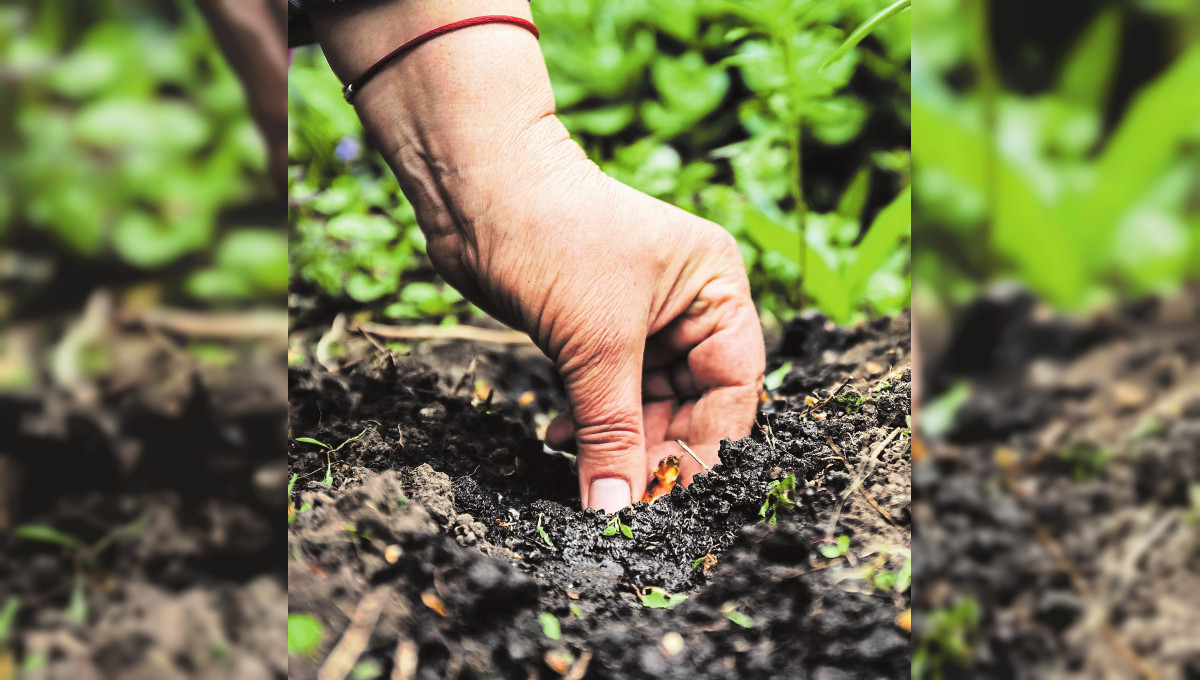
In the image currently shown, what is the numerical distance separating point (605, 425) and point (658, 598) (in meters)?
0.37

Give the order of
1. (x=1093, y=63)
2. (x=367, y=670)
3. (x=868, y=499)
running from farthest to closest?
(x=868, y=499) < (x=367, y=670) < (x=1093, y=63)

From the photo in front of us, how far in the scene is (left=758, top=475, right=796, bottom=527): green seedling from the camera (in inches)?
40.5

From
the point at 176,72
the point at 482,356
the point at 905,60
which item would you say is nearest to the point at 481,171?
the point at 176,72

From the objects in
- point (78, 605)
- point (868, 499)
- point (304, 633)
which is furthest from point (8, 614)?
point (868, 499)

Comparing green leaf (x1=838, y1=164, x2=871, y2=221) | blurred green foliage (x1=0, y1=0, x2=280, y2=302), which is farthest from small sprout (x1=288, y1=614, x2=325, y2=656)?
green leaf (x1=838, y1=164, x2=871, y2=221)

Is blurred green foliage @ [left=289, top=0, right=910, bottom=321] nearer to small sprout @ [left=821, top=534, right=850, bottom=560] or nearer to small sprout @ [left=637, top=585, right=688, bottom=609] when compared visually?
small sprout @ [left=821, top=534, right=850, bottom=560]

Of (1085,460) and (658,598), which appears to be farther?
(658,598)

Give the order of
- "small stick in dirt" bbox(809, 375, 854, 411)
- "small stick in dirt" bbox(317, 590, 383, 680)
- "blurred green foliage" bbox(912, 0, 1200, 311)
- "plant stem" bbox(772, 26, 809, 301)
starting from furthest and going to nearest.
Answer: "plant stem" bbox(772, 26, 809, 301), "small stick in dirt" bbox(809, 375, 854, 411), "small stick in dirt" bbox(317, 590, 383, 680), "blurred green foliage" bbox(912, 0, 1200, 311)

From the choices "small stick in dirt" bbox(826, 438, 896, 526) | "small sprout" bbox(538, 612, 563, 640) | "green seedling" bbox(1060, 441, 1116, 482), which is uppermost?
"green seedling" bbox(1060, 441, 1116, 482)

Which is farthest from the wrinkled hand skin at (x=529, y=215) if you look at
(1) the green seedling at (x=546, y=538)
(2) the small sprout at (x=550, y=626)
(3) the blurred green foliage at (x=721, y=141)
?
(3) the blurred green foliage at (x=721, y=141)

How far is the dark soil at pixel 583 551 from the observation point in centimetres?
79

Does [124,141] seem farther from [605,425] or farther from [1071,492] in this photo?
[1071,492]

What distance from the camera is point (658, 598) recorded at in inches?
36.9

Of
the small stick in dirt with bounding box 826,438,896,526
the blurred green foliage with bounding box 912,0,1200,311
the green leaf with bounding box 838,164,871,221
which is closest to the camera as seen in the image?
the blurred green foliage with bounding box 912,0,1200,311
